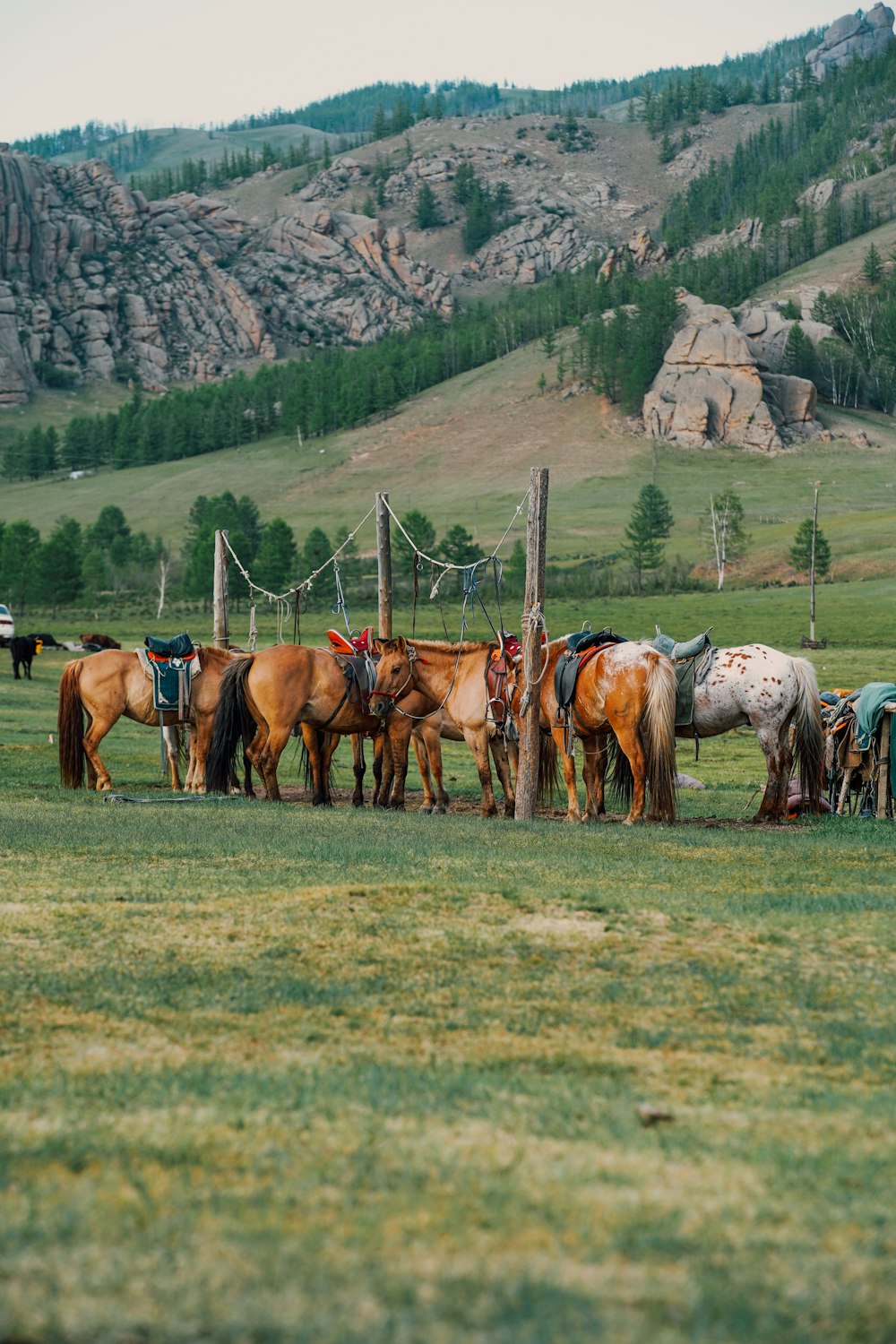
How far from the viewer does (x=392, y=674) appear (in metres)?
19.1

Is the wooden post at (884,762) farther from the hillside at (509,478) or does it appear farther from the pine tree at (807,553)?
the hillside at (509,478)

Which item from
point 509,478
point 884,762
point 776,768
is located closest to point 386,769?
point 776,768

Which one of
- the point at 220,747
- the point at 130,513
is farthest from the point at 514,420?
the point at 220,747

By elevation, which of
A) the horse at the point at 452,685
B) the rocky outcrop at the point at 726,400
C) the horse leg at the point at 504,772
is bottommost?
the horse leg at the point at 504,772

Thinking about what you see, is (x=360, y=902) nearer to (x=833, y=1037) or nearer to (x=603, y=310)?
(x=833, y=1037)

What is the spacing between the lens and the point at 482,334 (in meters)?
191

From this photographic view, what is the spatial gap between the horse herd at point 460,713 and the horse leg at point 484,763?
0.03m

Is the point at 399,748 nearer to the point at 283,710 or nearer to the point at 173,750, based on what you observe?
the point at 283,710

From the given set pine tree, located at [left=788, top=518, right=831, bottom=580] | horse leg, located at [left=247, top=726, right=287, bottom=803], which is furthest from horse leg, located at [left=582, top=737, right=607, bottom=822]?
pine tree, located at [left=788, top=518, right=831, bottom=580]

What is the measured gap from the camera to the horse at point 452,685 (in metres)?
19.0

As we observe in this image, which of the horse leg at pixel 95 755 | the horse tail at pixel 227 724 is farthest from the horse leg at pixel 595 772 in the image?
the horse leg at pixel 95 755

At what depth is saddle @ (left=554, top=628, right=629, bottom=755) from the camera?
17688 mm

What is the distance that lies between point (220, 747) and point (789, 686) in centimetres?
826

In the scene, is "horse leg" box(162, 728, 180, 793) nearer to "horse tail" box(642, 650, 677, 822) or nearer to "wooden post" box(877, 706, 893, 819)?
"horse tail" box(642, 650, 677, 822)
